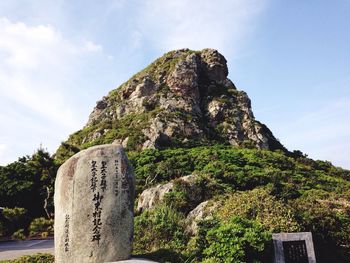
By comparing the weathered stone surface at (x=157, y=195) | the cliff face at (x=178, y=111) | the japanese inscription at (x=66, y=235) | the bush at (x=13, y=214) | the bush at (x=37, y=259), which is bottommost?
the bush at (x=37, y=259)

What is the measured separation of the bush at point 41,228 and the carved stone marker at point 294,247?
1385cm

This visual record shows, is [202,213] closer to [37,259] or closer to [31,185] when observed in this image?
[37,259]

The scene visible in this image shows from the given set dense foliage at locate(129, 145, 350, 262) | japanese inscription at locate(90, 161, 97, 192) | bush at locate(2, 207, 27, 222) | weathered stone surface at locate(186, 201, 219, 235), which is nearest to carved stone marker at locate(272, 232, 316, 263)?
dense foliage at locate(129, 145, 350, 262)

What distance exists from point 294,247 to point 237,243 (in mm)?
1816

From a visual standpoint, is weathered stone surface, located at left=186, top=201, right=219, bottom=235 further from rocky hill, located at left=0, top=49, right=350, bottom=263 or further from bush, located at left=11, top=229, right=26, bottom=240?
bush, located at left=11, top=229, right=26, bottom=240

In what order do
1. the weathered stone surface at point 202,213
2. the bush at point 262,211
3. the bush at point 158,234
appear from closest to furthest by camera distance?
1. the bush at point 262,211
2. the bush at point 158,234
3. the weathered stone surface at point 202,213

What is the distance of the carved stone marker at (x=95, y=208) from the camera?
7.07m

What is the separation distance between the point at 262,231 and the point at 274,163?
67.4 ft

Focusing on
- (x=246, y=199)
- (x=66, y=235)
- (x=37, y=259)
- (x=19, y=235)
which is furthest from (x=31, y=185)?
(x=66, y=235)

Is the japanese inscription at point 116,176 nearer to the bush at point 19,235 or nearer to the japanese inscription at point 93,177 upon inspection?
the japanese inscription at point 93,177

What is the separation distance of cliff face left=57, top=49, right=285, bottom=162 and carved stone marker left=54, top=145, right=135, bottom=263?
971 inches

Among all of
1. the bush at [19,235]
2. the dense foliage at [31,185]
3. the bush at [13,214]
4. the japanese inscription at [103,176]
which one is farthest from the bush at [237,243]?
the dense foliage at [31,185]

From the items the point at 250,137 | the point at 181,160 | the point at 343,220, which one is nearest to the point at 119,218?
the point at 343,220

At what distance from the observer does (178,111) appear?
129 feet
